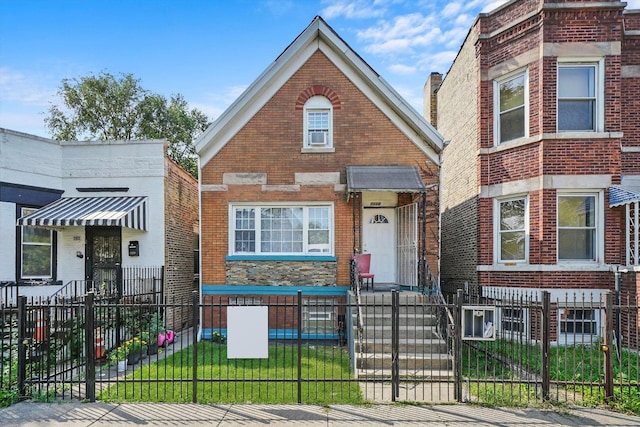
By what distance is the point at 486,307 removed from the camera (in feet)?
23.0

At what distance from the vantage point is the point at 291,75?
40.2ft

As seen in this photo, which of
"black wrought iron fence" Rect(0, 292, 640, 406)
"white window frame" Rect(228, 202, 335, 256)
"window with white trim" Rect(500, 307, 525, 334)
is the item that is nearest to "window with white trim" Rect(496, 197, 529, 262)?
"window with white trim" Rect(500, 307, 525, 334)

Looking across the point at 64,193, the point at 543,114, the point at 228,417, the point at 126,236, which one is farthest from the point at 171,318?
the point at 543,114

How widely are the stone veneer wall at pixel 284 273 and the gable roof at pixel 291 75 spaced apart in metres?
3.29

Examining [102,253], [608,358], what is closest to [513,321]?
[608,358]

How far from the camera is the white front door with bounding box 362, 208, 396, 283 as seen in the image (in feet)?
41.3

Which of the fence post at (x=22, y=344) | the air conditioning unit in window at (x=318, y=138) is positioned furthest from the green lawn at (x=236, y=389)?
the air conditioning unit in window at (x=318, y=138)

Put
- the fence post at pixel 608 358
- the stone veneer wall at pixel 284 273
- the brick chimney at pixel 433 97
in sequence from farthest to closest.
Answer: the brick chimney at pixel 433 97 → the stone veneer wall at pixel 284 273 → the fence post at pixel 608 358

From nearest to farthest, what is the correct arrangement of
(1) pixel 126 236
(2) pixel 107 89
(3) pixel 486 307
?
(3) pixel 486 307, (1) pixel 126 236, (2) pixel 107 89

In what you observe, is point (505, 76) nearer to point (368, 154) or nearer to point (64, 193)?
point (368, 154)

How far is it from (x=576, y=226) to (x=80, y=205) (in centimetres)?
1345

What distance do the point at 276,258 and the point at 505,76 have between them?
7.88 meters

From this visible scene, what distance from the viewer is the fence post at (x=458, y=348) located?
22.4 feet

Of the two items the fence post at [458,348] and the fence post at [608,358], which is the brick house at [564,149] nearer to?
the fence post at [608,358]
